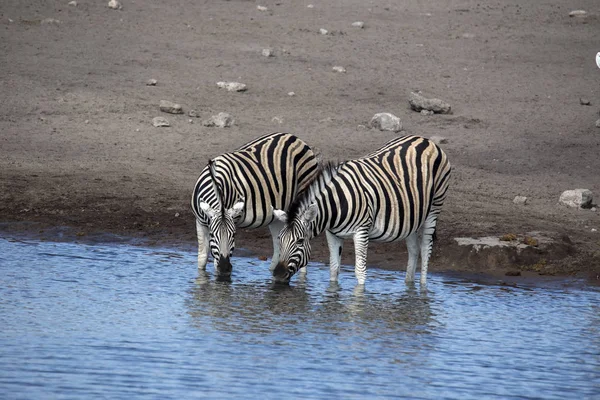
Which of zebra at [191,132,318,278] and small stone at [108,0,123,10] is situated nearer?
zebra at [191,132,318,278]

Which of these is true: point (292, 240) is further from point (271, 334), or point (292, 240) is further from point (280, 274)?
point (271, 334)

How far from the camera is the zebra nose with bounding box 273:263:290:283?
11.9 metres

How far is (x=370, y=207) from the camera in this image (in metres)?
12.0

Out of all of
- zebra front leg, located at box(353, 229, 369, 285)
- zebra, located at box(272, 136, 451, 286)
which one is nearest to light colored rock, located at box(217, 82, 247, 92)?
zebra, located at box(272, 136, 451, 286)

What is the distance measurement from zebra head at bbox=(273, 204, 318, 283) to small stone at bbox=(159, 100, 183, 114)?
7.64 m

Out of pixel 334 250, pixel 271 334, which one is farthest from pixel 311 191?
pixel 271 334

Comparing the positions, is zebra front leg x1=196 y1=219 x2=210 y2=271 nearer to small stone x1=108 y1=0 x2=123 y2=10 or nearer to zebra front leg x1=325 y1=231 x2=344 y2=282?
zebra front leg x1=325 y1=231 x2=344 y2=282

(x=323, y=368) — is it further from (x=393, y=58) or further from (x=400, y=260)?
(x=393, y=58)

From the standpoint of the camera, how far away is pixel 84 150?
1770 centimetres

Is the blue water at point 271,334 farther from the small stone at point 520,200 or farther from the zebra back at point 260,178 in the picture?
the small stone at point 520,200

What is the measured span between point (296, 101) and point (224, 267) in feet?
28.4

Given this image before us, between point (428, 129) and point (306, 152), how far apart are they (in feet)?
21.1

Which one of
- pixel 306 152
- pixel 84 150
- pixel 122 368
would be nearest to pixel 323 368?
pixel 122 368

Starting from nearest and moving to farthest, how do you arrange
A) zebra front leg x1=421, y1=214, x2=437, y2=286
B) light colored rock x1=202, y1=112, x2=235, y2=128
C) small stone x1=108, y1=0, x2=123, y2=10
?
zebra front leg x1=421, y1=214, x2=437, y2=286 → light colored rock x1=202, y1=112, x2=235, y2=128 → small stone x1=108, y1=0, x2=123, y2=10
